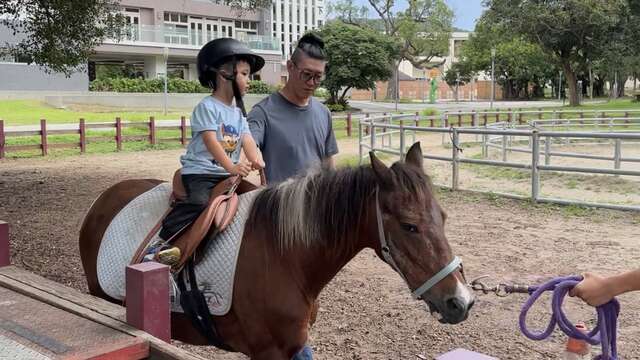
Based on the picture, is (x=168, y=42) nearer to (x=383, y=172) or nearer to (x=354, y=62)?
(x=354, y=62)

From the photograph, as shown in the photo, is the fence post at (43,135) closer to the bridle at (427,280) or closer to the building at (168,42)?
the bridle at (427,280)

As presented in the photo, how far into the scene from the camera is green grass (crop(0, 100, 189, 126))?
24.5 m

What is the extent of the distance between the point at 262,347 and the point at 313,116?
1.32m

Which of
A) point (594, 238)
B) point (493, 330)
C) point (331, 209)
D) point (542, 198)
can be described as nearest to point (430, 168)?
point (542, 198)

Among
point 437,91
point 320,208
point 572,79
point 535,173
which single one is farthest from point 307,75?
point 437,91

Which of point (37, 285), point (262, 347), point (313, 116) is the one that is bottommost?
point (262, 347)

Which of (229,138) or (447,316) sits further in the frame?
(229,138)

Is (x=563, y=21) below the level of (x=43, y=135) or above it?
above

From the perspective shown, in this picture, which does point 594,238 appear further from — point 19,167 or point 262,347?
point 19,167

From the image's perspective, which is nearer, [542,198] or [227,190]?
[227,190]

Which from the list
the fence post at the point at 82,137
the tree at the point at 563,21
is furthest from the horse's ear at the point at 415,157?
the tree at the point at 563,21

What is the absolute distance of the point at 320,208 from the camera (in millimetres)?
2488

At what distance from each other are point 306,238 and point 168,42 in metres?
44.5

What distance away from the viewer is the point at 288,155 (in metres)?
3.23
